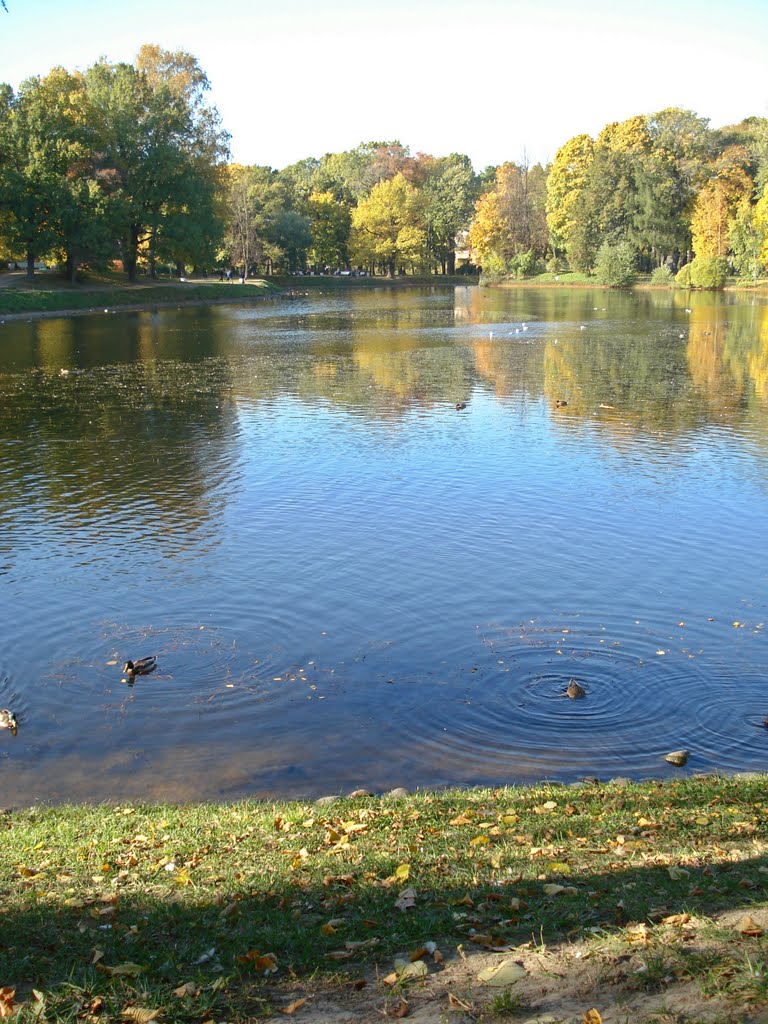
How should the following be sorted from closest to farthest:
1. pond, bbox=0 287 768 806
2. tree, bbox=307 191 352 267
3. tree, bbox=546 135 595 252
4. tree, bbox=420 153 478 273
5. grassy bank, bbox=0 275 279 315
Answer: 1. pond, bbox=0 287 768 806
2. grassy bank, bbox=0 275 279 315
3. tree, bbox=546 135 595 252
4. tree, bbox=307 191 352 267
5. tree, bbox=420 153 478 273

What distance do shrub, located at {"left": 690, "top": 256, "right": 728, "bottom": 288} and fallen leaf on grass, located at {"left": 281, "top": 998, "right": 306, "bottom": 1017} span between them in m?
100

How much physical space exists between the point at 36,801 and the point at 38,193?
69.4 metres

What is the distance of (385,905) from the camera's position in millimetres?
5738

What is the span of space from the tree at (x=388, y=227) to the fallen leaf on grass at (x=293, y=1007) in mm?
132846

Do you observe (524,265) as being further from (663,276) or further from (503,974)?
(503,974)

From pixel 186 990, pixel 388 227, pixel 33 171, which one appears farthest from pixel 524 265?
pixel 186 990

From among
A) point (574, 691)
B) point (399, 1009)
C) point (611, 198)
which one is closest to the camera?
point (399, 1009)

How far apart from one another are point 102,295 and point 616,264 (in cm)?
5775

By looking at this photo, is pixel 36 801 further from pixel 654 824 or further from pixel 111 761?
pixel 654 824

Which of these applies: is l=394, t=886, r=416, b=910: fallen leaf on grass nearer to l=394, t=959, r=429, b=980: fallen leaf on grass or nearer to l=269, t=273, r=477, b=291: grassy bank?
l=394, t=959, r=429, b=980: fallen leaf on grass

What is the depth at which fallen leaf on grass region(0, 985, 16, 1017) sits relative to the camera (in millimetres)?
4664

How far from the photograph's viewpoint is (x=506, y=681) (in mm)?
11734

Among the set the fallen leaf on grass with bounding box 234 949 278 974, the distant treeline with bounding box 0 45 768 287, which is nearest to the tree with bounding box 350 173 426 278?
the distant treeline with bounding box 0 45 768 287

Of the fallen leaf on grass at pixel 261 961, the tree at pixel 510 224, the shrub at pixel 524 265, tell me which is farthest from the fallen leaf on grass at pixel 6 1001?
the tree at pixel 510 224
